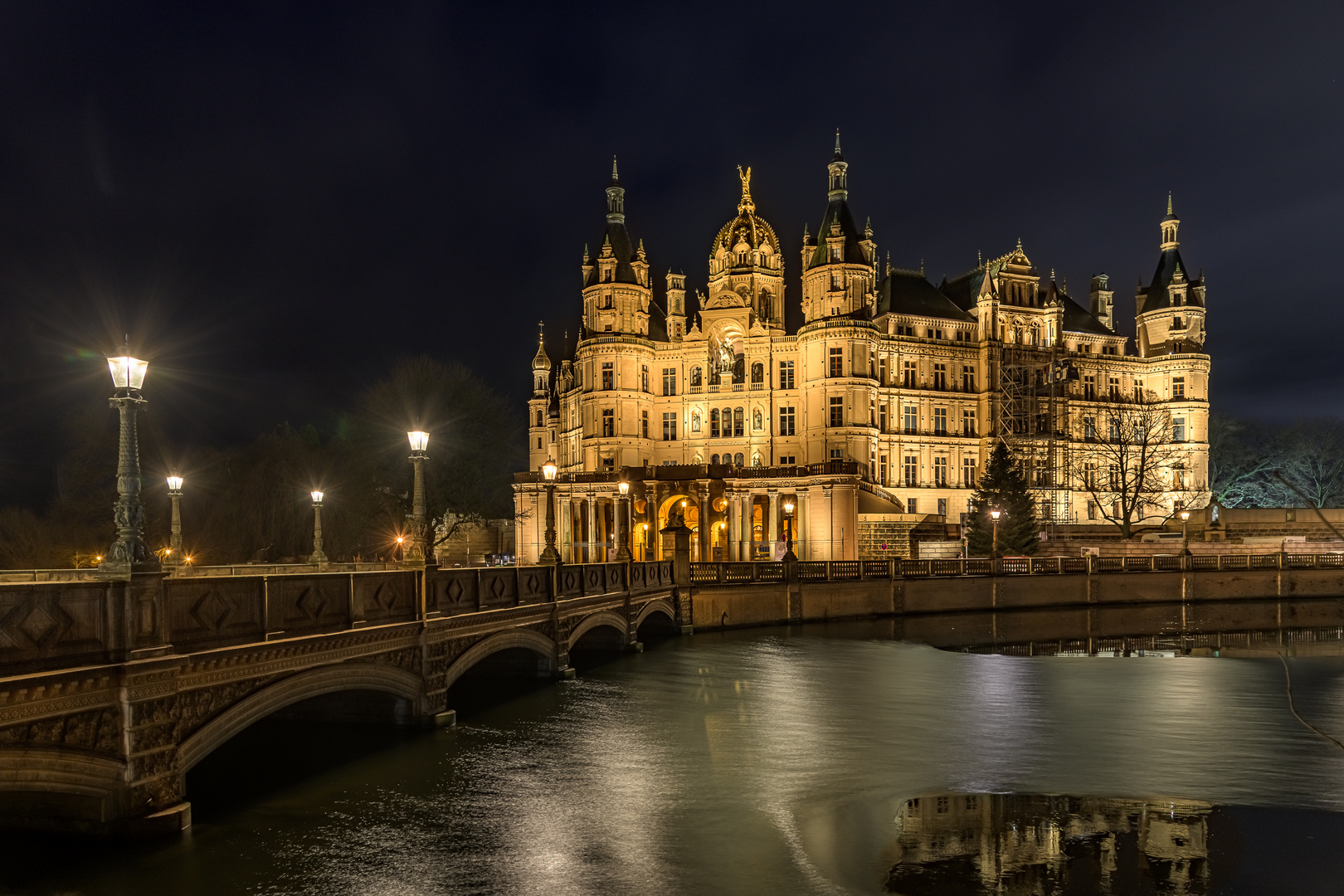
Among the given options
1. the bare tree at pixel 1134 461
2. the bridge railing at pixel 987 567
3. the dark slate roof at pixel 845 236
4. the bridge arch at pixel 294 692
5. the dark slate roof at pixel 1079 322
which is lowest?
the bridge railing at pixel 987 567

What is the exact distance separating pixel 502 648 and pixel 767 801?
9.67 m

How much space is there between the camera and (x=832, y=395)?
68188 millimetres

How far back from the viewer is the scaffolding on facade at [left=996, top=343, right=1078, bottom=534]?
251 feet

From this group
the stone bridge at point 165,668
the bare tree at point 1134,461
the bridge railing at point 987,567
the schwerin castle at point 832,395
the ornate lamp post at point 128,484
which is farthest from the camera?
the bare tree at point 1134,461

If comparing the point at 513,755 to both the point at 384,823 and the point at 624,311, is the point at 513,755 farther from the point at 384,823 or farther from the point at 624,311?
the point at 624,311

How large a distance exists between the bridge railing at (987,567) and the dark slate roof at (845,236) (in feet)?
86.2

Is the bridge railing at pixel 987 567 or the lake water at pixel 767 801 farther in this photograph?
the bridge railing at pixel 987 567

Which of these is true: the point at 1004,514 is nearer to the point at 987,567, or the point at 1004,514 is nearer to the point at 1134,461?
the point at 987,567

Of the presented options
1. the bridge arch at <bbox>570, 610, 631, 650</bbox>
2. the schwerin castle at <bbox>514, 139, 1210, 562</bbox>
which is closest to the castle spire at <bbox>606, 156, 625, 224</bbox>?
the schwerin castle at <bbox>514, 139, 1210, 562</bbox>

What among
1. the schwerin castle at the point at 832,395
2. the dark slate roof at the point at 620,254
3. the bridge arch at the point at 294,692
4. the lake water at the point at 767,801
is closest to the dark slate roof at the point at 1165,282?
the schwerin castle at the point at 832,395

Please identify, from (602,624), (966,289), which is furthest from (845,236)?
(602,624)

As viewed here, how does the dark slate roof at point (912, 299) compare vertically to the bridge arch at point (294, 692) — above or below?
above

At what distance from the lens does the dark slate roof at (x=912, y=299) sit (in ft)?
257

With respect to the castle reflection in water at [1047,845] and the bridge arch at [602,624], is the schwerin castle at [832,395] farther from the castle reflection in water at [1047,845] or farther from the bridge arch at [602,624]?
the castle reflection in water at [1047,845]
